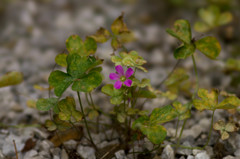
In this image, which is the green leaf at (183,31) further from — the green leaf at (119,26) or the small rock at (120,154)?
the small rock at (120,154)

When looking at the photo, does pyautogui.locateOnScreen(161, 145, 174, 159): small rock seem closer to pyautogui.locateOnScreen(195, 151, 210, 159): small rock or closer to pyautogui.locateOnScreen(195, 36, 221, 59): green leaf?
pyautogui.locateOnScreen(195, 151, 210, 159): small rock

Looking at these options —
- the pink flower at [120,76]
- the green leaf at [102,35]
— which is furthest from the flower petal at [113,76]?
the green leaf at [102,35]

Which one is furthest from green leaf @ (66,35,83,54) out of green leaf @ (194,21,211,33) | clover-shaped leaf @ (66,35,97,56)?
green leaf @ (194,21,211,33)

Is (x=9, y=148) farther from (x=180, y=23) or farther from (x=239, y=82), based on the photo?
(x=239, y=82)

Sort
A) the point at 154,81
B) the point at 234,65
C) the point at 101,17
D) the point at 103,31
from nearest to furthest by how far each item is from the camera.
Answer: the point at 103,31, the point at 234,65, the point at 154,81, the point at 101,17

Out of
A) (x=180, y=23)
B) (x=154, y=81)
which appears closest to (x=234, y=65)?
(x=154, y=81)
